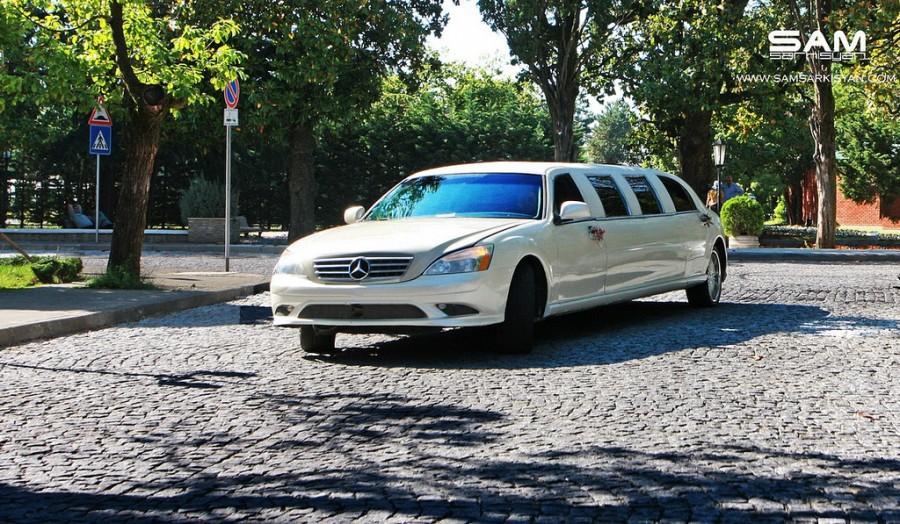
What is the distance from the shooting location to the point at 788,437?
20.2 ft

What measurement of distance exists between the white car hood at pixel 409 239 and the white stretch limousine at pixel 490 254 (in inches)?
0.4

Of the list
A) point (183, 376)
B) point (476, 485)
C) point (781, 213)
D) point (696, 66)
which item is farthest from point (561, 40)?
point (781, 213)

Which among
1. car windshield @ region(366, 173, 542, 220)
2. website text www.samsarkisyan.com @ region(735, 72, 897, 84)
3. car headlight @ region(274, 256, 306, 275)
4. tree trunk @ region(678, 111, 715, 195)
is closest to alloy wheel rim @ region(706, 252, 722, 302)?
car windshield @ region(366, 173, 542, 220)

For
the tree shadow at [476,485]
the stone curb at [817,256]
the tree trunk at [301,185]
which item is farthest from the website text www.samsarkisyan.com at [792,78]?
the tree shadow at [476,485]

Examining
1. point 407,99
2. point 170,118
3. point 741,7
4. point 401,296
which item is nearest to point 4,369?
point 401,296

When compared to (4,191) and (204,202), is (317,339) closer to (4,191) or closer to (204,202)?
(204,202)

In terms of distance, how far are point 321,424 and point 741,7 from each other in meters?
27.2

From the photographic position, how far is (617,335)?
424 inches

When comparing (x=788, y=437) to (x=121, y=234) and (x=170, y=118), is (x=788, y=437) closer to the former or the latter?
(x=121, y=234)

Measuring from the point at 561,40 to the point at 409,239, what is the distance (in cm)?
2558

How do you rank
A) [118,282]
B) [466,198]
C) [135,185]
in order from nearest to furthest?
[466,198] < [118,282] < [135,185]

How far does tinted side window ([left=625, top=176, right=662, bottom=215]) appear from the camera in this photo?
39.7 ft

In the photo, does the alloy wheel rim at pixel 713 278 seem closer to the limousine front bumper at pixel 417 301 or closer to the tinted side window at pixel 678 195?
the tinted side window at pixel 678 195

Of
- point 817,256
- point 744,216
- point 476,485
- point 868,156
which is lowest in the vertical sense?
point 476,485
